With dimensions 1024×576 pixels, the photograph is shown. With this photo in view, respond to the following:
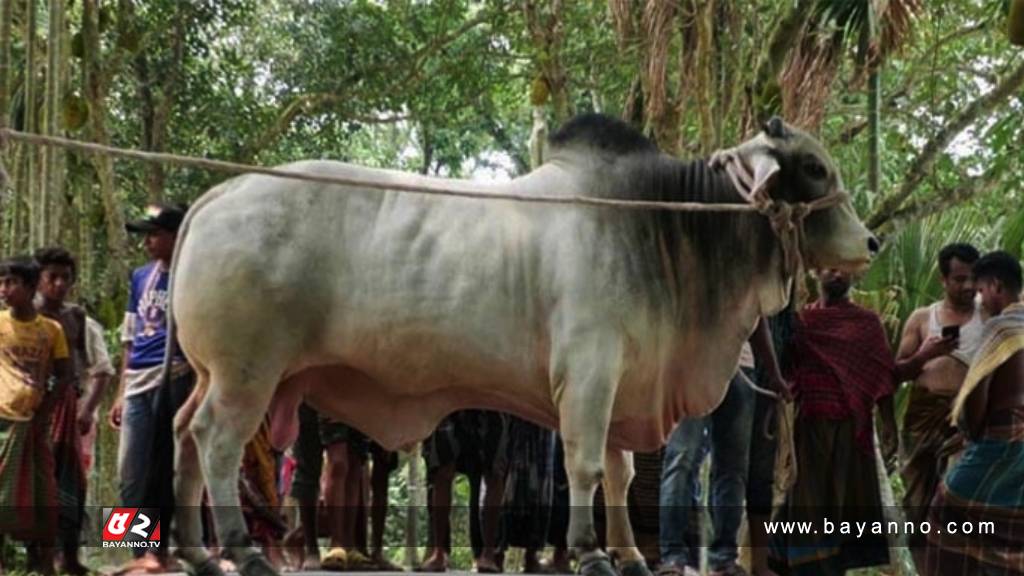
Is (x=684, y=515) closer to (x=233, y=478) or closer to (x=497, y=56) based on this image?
(x=233, y=478)

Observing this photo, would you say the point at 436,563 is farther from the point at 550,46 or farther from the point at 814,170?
the point at 550,46

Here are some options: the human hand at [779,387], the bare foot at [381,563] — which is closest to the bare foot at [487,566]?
the bare foot at [381,563]

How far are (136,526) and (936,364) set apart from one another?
3870 mm

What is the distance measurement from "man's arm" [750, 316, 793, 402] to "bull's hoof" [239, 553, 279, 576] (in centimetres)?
249

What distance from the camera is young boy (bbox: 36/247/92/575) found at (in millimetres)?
8555

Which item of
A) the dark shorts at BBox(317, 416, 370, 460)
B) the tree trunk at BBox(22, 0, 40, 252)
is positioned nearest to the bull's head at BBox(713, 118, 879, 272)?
the dark shorts at BBox(317, 416, 370, 460)

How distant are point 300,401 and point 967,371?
3.16 m

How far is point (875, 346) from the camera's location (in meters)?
8.18

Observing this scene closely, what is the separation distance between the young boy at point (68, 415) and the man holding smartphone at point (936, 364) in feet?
13.7

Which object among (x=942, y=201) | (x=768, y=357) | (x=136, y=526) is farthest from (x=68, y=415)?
(x=942, y=201)

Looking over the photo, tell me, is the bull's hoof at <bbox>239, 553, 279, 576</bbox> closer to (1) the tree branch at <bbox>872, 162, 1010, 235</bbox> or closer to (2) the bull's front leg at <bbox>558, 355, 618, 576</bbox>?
(2) the bull's front leg at <bbox>558, 355, 618, 576</bbox>

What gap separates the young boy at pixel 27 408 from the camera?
835 centimetres

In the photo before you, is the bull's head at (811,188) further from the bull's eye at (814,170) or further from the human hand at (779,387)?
the human hand at (779,387)

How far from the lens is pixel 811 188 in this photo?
285 inches
